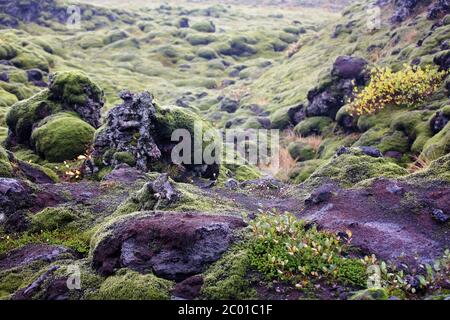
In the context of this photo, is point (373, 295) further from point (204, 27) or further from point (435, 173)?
Answer: point (204, 27)

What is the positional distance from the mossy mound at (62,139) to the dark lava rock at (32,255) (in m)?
12.3

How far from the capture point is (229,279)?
8.08 metres

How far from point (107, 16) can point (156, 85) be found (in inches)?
2364

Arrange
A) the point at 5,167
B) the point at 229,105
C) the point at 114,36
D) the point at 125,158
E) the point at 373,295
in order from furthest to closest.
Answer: the point at 114,36
the point at 229,105
the point at 125,158
the point at 5,167
the point at 373,295

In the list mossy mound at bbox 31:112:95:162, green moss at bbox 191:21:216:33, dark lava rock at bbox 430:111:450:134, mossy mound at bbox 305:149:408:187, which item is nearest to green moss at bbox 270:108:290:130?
dark lava rock at bbox 430:111:450:134

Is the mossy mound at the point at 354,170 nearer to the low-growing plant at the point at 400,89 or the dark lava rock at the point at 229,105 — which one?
the low-growing plant at the point at 400,89

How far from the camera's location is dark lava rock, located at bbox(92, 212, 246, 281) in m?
8.62

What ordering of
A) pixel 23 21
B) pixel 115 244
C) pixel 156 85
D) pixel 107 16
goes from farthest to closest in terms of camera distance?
pixel 107 16 < pixel 23 21 < pixel 156 85 < pixel 115 244

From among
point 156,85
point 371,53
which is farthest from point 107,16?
point 371,53

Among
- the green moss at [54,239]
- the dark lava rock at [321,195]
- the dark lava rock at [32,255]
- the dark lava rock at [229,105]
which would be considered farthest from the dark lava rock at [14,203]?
the dark lava rock at [229,105]

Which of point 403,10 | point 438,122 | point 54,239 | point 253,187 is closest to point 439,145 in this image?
point 438,122

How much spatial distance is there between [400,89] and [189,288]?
2302 cm

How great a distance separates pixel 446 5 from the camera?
110 ft

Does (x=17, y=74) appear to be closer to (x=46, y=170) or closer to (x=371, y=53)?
(x=46, y=170)
